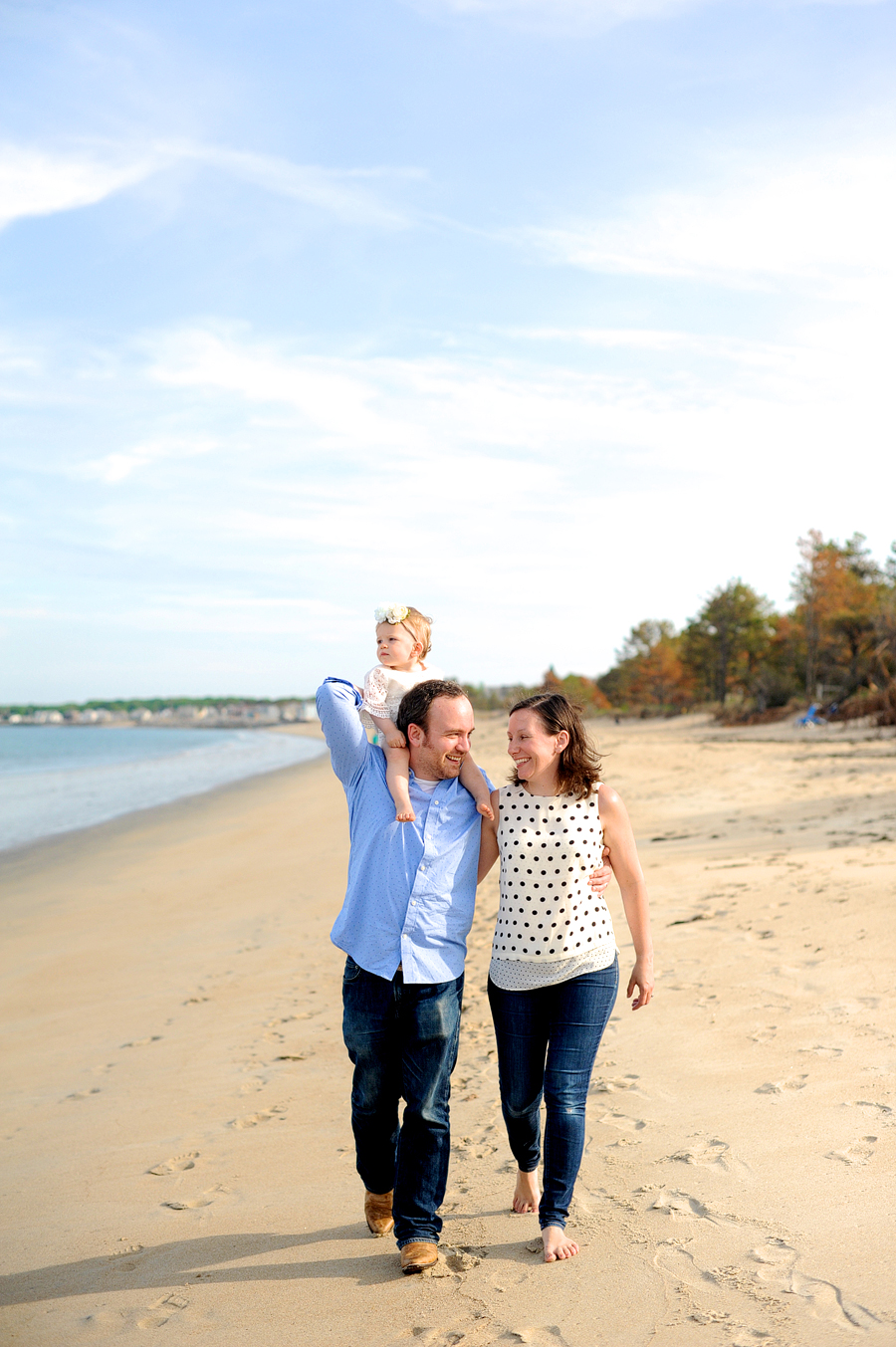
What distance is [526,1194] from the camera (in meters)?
3.24

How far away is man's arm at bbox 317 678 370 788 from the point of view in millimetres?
3125

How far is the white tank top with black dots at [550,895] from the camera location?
298 cm

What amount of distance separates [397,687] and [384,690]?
48mm

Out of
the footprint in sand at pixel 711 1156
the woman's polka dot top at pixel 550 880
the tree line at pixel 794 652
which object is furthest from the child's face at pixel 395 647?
the tree line at pixel 794 652

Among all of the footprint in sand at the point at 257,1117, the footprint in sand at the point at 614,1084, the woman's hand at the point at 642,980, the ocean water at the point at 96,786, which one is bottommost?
the ocean water at the point at 96,786

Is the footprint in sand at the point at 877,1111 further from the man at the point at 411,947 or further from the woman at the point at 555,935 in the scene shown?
the man at the point at 411,947

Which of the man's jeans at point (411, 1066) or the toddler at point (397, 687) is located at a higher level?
the toddler at point (397, 687)

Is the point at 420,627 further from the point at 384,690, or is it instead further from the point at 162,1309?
the point at 162,1309

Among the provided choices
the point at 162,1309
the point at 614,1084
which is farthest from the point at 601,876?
the point at 162,1309

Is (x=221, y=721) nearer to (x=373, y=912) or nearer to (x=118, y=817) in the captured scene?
(x=118, y=817)

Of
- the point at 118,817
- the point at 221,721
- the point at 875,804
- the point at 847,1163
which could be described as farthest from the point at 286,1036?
the point at 221,721

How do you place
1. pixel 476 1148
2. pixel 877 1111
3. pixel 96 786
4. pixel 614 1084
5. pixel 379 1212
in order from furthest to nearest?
pixel 96 786 → pixel 614 1084 → pixel 476 1148 → pixel 877 1111 → pixel 379 1212

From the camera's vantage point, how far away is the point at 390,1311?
2.74m

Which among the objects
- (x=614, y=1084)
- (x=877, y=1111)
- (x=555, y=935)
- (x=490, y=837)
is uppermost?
(x=490, y=837)
